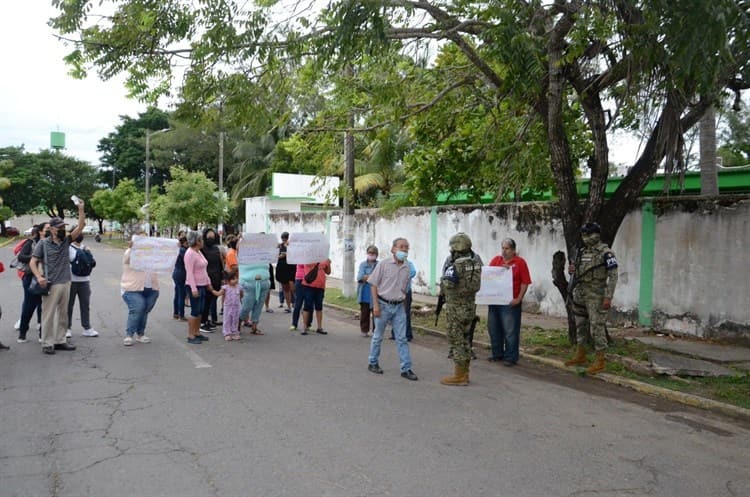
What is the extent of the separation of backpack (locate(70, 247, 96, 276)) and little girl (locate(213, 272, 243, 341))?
1.92 meters

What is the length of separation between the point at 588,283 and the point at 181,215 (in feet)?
90.2

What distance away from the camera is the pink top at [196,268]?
9008 mm

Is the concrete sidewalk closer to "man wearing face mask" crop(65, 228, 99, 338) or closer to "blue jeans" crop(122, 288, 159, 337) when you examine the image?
"blue jeans" crop(122, 288, 159, 337)

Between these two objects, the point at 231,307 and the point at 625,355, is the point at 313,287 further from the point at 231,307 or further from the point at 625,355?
the point at 625,355

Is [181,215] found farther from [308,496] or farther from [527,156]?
[308,496]

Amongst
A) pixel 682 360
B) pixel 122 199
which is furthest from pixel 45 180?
pixel 682 360

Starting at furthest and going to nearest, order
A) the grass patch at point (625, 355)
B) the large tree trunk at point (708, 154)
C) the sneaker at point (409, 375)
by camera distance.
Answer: the large tree trunk at point (708, 154)
the sneaker at point (409, 375)
the grass patch at point (625, 355)

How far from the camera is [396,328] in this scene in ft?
Result: 23.8

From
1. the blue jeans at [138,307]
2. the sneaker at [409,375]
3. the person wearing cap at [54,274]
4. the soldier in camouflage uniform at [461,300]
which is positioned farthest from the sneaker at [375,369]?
the person wearing cap at [54,274]

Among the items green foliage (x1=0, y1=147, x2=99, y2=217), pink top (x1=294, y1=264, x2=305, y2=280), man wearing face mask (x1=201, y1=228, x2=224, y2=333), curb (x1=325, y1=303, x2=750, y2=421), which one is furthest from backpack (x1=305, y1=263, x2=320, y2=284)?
green foliage (x1=0, y1=147, x2=99, y2=217)

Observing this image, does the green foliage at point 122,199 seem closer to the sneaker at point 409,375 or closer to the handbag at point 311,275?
the handbag at point 311,275

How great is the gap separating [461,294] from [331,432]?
2.55 meters

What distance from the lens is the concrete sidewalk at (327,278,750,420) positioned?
6.54m

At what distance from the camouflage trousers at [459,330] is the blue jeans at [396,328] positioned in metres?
0.58
